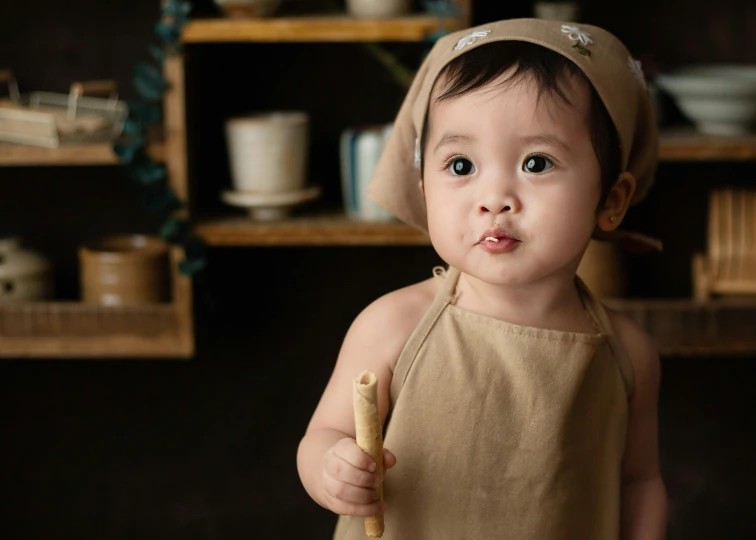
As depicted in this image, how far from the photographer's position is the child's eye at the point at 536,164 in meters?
1.05

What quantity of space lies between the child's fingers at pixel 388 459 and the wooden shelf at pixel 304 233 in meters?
1.03

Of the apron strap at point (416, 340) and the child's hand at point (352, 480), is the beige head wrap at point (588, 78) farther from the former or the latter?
the child's hand at point (352, 480)

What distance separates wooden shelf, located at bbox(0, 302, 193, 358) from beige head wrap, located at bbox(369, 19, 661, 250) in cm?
96

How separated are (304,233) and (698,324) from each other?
2.79ft

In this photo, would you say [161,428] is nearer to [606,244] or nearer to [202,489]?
[202,489]

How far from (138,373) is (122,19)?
870mm

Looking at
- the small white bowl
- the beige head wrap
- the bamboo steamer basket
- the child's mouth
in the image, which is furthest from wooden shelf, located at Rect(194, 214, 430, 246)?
the child's mouth

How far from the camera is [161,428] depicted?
2574 millimetres

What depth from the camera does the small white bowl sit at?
2049 mm

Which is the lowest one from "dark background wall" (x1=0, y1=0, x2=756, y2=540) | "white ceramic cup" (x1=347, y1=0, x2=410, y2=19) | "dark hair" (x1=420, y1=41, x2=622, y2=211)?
"dark background wall" (x1=0, y1=0, x2=756, y2=540)

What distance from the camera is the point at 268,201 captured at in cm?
208

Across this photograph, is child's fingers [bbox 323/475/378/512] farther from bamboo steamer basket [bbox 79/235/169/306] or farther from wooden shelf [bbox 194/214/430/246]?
bamboo steamer basket [bbox 79/235/169/306]

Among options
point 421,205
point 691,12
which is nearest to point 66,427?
point 421,205

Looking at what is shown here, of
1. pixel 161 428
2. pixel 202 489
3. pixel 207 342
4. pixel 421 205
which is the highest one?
pixel 421 205
